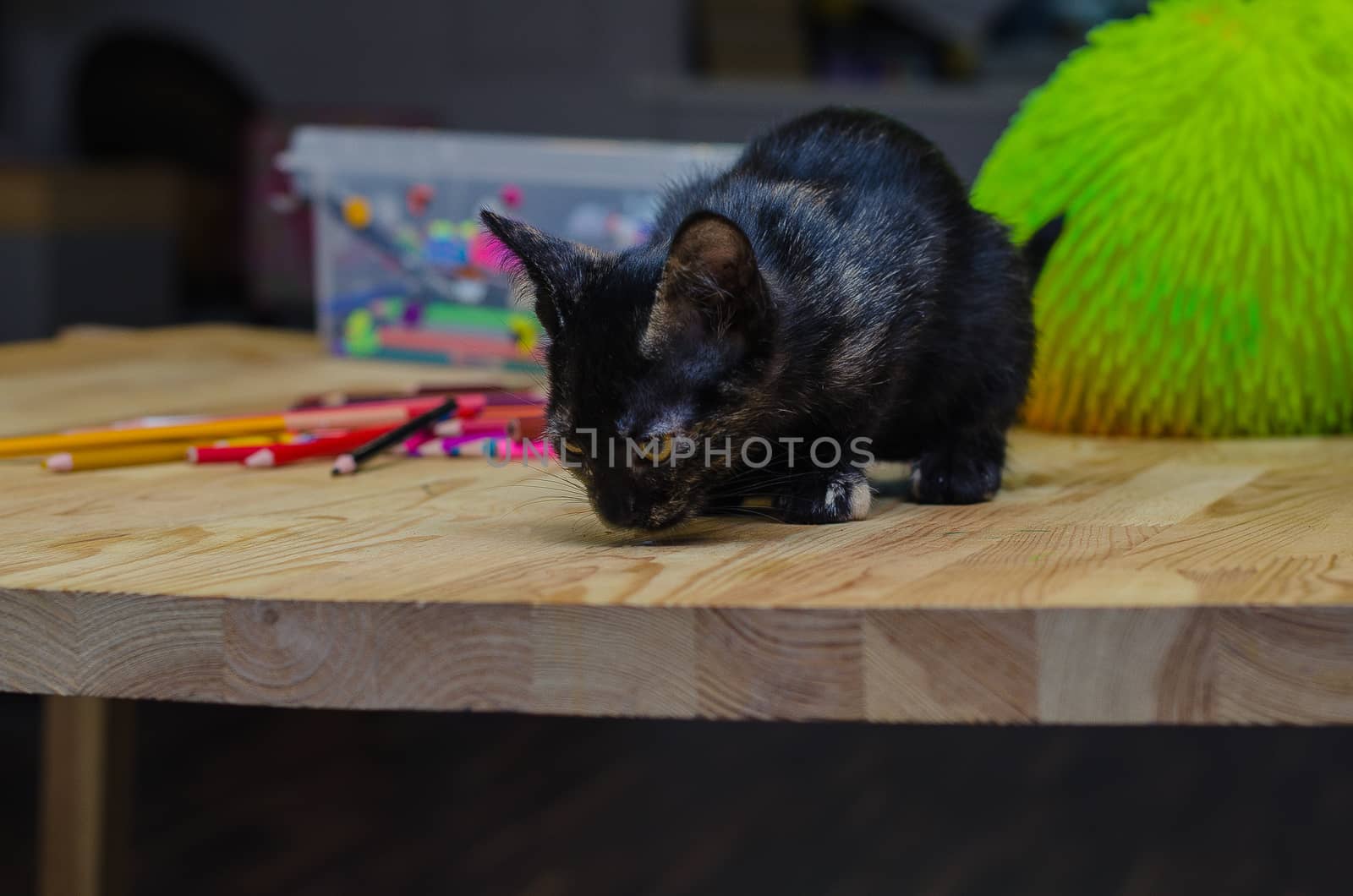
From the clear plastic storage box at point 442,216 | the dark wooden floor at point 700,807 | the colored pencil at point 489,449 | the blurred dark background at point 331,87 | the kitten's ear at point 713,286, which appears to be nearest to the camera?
the kitten's ear at point 713,286

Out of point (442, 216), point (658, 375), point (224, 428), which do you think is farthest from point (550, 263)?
point (442, 216)

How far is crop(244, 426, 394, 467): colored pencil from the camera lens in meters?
1.16

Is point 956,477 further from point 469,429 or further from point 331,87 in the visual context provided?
point 331,87

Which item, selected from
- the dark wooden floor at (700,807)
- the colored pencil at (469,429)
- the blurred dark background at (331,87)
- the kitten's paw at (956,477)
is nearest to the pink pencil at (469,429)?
the colored pencil at (469,429)

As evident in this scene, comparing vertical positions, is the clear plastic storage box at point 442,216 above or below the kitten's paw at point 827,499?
above

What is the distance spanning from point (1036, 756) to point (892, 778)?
0.26 metres

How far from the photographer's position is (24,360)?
1.76 metres

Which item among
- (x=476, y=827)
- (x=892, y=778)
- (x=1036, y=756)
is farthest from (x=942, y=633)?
(x=1036, y=756)

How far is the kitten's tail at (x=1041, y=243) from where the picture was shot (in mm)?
1289

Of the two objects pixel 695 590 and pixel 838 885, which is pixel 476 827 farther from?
pixel 695 590

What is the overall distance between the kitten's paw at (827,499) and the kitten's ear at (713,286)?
141mm

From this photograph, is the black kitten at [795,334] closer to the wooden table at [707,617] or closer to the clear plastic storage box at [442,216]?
the wooden table at [707,617]

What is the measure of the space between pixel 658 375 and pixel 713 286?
0.07 m

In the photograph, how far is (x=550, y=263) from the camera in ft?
3.00
